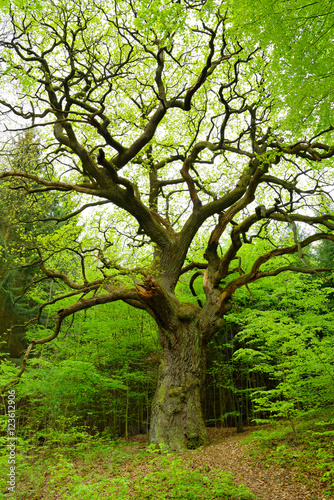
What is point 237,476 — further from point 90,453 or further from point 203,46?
point 203,46

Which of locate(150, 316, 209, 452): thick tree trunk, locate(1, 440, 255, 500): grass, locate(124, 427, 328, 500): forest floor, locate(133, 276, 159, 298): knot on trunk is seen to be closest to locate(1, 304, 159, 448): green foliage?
locate(150, 316, 209, 452): thick tree trunk

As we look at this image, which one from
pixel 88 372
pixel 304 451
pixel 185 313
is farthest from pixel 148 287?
pixel 304 451

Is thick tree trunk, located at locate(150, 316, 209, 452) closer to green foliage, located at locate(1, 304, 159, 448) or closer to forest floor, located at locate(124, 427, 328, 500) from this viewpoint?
forest floor, located at locate(124, 427, 328, 500)

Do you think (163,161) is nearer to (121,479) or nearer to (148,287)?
(148,287)

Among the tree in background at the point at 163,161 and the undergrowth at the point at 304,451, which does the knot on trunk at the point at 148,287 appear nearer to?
the tree in background at the point at 163,161

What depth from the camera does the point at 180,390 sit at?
684 cm

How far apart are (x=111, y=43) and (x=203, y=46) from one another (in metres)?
2.21

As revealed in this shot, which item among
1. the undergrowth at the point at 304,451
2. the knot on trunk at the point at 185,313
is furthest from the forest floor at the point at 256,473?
the knot on trunk at the point at 185,313

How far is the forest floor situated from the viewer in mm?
4004

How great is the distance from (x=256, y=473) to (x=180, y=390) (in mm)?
2294

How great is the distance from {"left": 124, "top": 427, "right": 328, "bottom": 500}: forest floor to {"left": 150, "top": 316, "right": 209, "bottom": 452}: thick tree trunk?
0.47 meters

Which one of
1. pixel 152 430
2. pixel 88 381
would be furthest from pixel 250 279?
pixel 88 381

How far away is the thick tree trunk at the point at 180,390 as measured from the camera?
256 inches

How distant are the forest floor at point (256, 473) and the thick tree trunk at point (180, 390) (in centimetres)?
47
